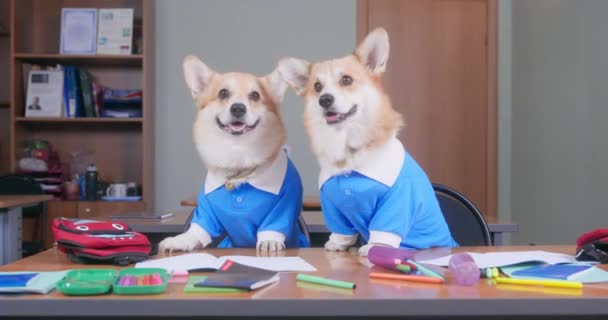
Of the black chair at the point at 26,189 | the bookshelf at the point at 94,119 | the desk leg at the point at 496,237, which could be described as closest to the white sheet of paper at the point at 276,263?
the desk leg at the point at 496,237

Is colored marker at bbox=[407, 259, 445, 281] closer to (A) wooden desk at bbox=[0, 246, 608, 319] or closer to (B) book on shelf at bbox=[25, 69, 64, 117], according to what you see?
(A) wooden desk at bbox=[0, 246, 608, 319]

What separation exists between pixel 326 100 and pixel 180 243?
0.51m

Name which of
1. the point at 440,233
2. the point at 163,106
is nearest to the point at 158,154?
the point at 163,106

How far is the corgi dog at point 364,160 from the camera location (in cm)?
136

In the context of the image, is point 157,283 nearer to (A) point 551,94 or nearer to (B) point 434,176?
(A) point 551,94

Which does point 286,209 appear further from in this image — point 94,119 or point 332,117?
point 94,119

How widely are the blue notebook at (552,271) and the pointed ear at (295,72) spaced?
0.74 metres

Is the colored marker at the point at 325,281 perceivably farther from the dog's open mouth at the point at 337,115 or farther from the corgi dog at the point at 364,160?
the dog's open mouth at the point at 337,115

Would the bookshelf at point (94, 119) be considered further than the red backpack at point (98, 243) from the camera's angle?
Yes

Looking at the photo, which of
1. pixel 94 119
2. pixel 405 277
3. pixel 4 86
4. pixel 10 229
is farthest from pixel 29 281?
pixel 4 86

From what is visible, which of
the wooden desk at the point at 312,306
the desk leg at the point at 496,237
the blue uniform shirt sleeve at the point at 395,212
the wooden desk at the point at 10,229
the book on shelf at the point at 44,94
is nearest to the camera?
the wooden desk at the point at 312,306

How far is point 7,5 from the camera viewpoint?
172 inches

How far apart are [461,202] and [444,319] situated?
3.67 feet

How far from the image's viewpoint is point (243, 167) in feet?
5.24
